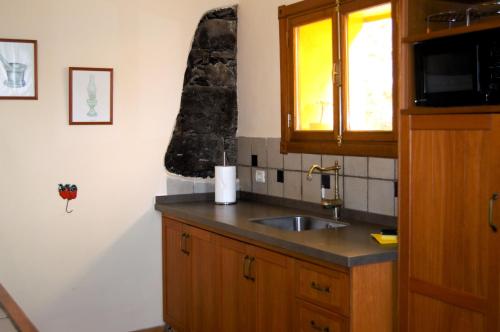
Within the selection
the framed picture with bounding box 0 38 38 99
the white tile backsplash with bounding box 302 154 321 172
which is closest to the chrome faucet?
Answer: the white tile backsplash with bounding box 302 154 321 172

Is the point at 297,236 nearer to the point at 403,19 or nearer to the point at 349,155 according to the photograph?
the point at 349,155

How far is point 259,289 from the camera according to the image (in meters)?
3.29

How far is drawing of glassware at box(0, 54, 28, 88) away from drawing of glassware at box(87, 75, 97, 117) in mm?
395

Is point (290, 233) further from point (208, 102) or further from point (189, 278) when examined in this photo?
point (208, 102)

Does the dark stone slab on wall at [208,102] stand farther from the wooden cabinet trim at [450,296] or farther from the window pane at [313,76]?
the wooden cabinet trim at [450,296]

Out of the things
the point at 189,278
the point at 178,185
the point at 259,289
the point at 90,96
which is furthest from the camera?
the point at 178,185

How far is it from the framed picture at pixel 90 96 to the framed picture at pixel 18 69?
23cm

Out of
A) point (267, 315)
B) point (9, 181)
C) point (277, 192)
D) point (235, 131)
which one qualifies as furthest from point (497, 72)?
point (9, 181)

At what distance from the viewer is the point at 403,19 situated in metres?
2.65

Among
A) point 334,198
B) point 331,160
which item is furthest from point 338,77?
point 334,198

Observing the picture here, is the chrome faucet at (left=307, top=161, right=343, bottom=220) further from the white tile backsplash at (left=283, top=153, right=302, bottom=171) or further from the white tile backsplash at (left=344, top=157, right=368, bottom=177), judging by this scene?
the white tile backsplash at (left=283, top=153, right=302, bottom=171)

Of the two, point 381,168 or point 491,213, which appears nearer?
point 491,213

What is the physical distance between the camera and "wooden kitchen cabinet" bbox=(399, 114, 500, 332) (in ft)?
7.61

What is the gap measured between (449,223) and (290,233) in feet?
2.92
